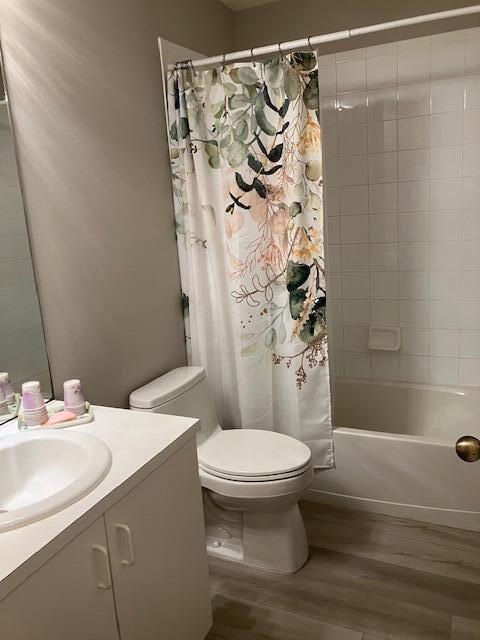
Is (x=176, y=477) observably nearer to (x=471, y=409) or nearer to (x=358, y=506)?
(x=358, y=506)

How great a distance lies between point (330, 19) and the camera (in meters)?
2.73

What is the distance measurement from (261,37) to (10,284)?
7.00 ft

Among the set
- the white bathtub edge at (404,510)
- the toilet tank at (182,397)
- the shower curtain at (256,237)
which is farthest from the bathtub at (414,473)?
the toilet tank at (182,397)

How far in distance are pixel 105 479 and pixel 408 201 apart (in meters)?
2.23

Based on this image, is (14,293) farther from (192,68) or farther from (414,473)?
(414,473)

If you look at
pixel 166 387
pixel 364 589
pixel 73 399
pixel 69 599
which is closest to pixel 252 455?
pixel 166 387

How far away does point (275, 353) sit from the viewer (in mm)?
2363

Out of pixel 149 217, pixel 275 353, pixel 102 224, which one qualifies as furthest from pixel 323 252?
pixel 102 224

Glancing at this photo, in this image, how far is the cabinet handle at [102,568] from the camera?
115 centimetres

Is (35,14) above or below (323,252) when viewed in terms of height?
above

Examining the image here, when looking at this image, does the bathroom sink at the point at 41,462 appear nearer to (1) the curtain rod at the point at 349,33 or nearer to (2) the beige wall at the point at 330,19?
(1) the curtain rod at the point at 349,33

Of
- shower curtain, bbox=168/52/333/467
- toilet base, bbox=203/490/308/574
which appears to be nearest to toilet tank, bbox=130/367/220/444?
shower curtain, bbox=168/52/333/467

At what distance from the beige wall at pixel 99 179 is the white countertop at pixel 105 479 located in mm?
382

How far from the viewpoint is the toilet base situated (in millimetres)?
2053
